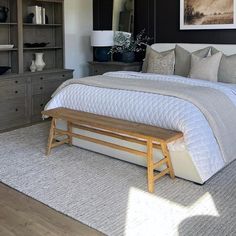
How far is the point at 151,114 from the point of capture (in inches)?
122

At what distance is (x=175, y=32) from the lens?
5.20 meters

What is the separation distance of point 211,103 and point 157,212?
1146 millimetres

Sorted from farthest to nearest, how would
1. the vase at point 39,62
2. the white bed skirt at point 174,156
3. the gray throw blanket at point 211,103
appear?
the vase at point 39,62 → the gray throw blanket at point 211,103 → the white bed skirt at point 174,156

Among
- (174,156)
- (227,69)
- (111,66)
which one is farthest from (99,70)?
(174,156)

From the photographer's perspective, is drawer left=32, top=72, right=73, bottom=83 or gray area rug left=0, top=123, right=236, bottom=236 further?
drawer left=32, top=72, right=73, bottom=83

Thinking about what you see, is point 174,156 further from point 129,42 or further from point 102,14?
point 102,14

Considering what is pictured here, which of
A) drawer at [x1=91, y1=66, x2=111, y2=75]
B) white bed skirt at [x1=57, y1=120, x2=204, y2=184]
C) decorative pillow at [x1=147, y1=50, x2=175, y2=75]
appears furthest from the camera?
drawer at [x1=91, y1=66, x2=111, y2=75]

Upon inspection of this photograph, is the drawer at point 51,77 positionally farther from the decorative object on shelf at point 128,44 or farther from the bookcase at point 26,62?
the decorative object on shelf at point 128,44

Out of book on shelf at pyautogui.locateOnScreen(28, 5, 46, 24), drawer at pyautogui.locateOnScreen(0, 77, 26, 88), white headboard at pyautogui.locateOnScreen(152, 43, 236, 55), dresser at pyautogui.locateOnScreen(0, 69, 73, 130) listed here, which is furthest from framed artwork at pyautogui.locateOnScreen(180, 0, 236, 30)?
drawer at pyautogui.locateOnScreen(0, 77, 26, 88)

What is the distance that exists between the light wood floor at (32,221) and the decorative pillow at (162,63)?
8.53 feet

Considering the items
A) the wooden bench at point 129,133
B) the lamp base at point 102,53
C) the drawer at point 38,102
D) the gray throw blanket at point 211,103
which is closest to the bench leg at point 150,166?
the wooden bench at point 129,133

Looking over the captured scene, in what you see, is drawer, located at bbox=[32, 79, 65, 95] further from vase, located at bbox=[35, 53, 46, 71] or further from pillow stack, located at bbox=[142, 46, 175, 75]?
pillow stack, located at bbox=[142, 46, 175, 75]

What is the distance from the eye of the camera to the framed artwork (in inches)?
179

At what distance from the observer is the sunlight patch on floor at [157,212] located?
2.33 m
